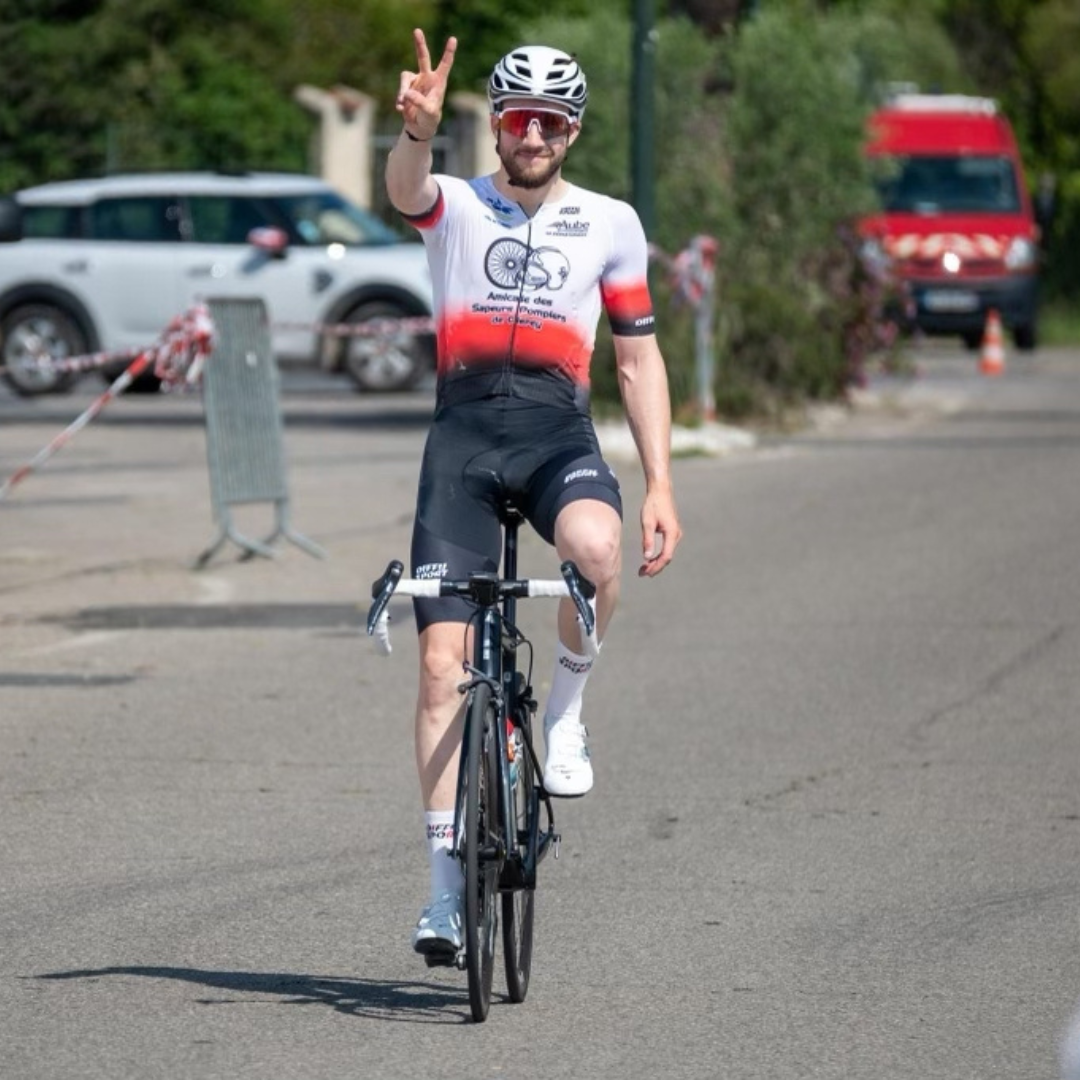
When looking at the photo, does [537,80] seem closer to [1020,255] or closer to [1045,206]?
[1020,255]

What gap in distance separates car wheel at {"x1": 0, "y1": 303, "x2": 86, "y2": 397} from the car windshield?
7.11ft

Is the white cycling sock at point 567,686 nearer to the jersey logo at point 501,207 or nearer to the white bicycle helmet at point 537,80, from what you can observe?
the jersey logo at point 501,207

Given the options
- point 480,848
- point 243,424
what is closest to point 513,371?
point 480,848

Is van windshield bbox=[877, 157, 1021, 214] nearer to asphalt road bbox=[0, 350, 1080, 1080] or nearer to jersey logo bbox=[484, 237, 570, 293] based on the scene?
asphalt road bbox=[0, 350, 1080, 1080]

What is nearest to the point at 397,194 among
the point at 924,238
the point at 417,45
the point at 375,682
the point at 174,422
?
the point at 417,45

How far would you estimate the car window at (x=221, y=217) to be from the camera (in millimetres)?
25297

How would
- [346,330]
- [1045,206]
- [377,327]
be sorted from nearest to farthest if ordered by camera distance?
[346,330]
[377,327]
[1045,206]

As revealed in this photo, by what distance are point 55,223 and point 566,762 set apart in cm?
2028

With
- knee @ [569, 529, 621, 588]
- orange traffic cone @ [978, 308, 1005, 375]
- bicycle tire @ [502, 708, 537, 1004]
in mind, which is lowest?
orange traffic cone @ [978, 308, 1005, 375]

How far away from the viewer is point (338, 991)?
611 cm

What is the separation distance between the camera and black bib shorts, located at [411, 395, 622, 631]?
236 inches

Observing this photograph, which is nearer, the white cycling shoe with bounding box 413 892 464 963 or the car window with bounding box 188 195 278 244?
the white cycling shoe with bounding box 413 892 464 963

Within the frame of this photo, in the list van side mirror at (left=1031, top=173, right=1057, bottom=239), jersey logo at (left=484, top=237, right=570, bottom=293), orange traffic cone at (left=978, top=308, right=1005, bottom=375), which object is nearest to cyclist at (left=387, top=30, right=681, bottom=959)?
jersey logo at (left=484, top=237, right=570, bottom=293)

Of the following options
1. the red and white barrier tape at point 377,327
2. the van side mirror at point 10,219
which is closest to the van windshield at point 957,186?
the red and white barrier tape at point 377,327
